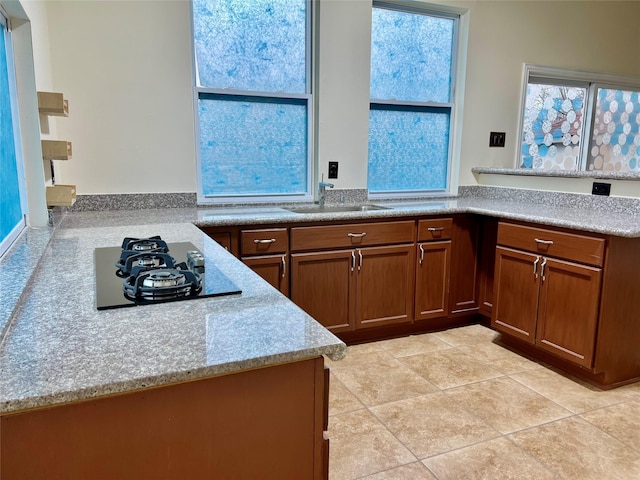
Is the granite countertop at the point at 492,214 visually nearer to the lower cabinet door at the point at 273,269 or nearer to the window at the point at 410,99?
the lower cabinet door at the point at 273,269

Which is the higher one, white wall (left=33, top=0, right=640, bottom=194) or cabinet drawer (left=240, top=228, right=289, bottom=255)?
white wall (left=33, top=0, right=640, bottom=194)

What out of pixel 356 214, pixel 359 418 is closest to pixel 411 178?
pixel 356 214

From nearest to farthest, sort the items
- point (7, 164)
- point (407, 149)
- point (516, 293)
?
1. point (7, 164)
2. point (516, 293)
3. point (407, 149)

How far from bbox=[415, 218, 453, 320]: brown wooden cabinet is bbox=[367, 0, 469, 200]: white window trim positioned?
60 centimetres

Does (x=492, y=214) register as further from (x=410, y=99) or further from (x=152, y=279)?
(x=152, y=279)

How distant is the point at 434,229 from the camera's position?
3.14 m

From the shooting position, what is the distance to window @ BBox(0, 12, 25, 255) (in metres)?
1.59

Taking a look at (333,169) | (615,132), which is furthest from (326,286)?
(615,132)

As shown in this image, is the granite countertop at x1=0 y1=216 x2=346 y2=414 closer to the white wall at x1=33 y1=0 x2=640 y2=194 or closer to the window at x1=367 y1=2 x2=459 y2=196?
the white wall at x1=33 y1=0 x2=640 y2=194

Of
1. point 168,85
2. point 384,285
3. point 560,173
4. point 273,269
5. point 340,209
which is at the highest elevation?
point 168,85

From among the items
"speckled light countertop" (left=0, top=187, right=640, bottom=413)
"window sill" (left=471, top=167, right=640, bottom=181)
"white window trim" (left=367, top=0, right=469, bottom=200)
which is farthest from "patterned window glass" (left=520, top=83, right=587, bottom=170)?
"speckled light countertop" (left=0, top=187, right=640, bottom=413)

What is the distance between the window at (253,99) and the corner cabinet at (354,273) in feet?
2.02

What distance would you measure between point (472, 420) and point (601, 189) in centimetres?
169

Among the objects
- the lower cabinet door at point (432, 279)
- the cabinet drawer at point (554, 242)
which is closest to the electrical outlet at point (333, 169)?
the lower cabinet door at point (432, 279)
